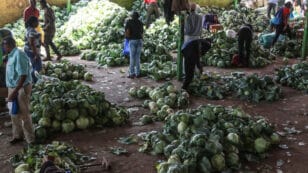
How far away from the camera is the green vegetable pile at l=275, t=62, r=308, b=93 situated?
33.2 ft

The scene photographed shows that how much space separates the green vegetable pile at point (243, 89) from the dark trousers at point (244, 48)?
7.29 ft

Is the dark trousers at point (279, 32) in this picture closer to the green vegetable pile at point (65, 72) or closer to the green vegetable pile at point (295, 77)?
the green vegetable pile at point (295, 77)

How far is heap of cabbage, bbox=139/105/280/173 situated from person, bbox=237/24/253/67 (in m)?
5.50

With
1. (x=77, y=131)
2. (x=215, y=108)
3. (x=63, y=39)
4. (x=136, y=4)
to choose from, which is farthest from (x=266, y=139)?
(x=136, y=4)

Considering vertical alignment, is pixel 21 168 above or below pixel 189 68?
below

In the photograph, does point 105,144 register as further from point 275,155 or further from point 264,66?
point 264,66

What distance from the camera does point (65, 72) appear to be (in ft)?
38.0

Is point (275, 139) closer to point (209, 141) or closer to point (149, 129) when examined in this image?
point (209, 141)

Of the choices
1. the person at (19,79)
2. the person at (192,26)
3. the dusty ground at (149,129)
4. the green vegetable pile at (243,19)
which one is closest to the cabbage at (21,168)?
the dusty ground at (149,129)

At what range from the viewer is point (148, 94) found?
382 inches

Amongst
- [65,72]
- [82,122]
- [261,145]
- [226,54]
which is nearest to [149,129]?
[82,122]

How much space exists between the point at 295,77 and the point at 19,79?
7007 millimetres

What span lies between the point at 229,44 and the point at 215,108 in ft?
23.5

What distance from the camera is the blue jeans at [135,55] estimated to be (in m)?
11.5
